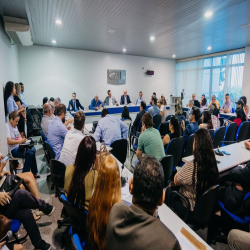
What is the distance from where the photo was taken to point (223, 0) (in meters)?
3.36

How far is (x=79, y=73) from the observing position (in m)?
8.73

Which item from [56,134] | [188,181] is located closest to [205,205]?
[188,181]

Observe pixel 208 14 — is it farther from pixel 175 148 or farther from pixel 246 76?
pixel 246 76

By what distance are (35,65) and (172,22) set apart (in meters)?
5.99

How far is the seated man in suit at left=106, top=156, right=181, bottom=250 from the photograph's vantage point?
0.75 m

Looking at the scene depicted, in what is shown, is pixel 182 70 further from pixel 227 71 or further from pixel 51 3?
pixel 51 3

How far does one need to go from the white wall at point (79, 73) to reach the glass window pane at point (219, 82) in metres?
3.00

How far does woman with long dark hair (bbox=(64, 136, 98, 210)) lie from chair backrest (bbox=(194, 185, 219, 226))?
3.19 ft

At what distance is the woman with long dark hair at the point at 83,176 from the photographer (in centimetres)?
151

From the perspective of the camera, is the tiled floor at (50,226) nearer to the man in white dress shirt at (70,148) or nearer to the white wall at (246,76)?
the man in white dress shirt at (70,148)

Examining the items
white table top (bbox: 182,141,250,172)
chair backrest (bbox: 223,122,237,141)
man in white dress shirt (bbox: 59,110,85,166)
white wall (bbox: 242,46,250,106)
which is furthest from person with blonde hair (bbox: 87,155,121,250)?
white wall (bbox: 242,46,250,106)

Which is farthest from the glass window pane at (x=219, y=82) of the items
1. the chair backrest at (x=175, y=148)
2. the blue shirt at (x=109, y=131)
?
the blue shirt at (x=109, y=131)

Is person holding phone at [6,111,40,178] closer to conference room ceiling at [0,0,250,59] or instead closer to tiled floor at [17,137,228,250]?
tiled floor at [17,137,228,250]

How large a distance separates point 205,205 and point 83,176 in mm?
1142
